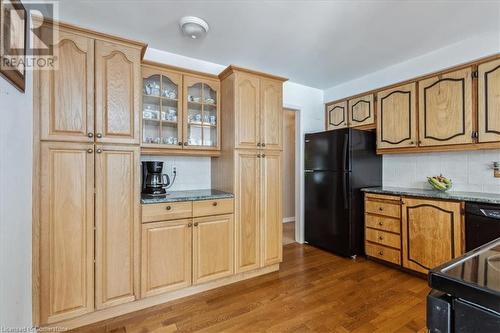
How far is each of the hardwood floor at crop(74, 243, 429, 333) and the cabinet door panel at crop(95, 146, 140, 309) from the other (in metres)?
0.24

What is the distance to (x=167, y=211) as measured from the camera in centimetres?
204

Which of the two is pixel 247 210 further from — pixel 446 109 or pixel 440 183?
pixel 446 109

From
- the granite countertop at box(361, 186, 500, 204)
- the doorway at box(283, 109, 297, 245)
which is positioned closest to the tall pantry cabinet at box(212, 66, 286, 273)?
A: the granite countertop at box(361, 186, 500, 204)

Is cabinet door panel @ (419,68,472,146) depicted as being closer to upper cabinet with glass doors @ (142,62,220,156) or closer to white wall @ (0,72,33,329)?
upper cabinet with glass doors @ (142,62,220,156)

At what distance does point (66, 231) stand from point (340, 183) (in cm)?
276

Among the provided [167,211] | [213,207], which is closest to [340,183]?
[213,207]

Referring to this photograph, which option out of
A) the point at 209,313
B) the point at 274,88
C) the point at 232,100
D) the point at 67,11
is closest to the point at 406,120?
the point at 274,88

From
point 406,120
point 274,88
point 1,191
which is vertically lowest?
point 1,191

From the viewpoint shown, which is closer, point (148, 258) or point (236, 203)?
point (148, 258)

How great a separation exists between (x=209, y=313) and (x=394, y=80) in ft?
10.7

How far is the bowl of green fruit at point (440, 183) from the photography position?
258cm

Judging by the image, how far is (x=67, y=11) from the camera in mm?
1935

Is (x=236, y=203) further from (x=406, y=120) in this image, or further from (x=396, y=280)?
(x=406, y=120)

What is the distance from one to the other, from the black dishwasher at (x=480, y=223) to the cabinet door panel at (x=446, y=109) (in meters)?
0.69
